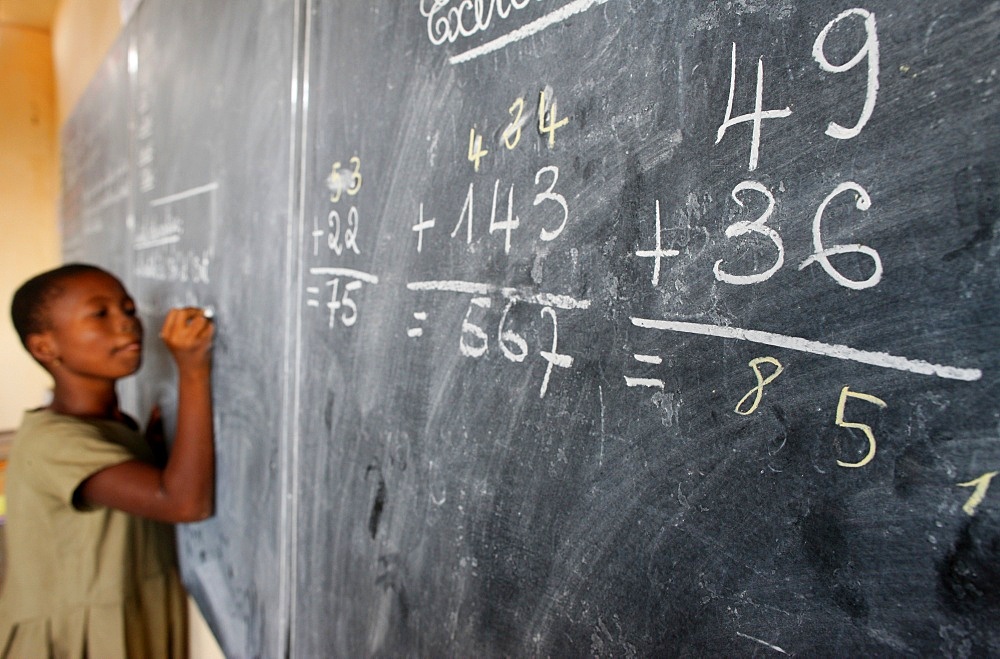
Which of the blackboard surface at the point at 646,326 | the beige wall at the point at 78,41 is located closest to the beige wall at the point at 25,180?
the beige wall at the point at 78,41

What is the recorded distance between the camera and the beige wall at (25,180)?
4809mm

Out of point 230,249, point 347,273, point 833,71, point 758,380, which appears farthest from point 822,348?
point 230,249

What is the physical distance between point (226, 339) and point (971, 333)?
4.13 feet

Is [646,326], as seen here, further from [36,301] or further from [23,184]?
[23,184]

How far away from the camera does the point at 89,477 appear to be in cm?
120

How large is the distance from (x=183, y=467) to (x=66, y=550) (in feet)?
1.27

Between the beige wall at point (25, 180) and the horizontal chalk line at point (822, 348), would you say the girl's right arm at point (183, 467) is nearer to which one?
the horizontal chalk line at point (822, 348)

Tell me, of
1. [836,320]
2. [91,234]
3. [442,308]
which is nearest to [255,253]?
[442,308]

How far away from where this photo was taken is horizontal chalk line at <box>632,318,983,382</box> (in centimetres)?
30

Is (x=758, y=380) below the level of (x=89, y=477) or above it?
above

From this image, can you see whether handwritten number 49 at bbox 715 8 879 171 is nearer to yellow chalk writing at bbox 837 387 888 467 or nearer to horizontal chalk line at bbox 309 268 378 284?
yellow chalk writing at bbox 837 387 888 467

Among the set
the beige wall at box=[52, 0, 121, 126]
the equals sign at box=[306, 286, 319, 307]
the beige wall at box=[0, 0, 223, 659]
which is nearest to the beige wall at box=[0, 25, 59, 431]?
the beige wall at box=[0, 0, 223, 659]

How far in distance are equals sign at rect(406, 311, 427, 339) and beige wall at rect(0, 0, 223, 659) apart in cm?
547

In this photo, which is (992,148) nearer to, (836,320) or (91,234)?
(836,320)
